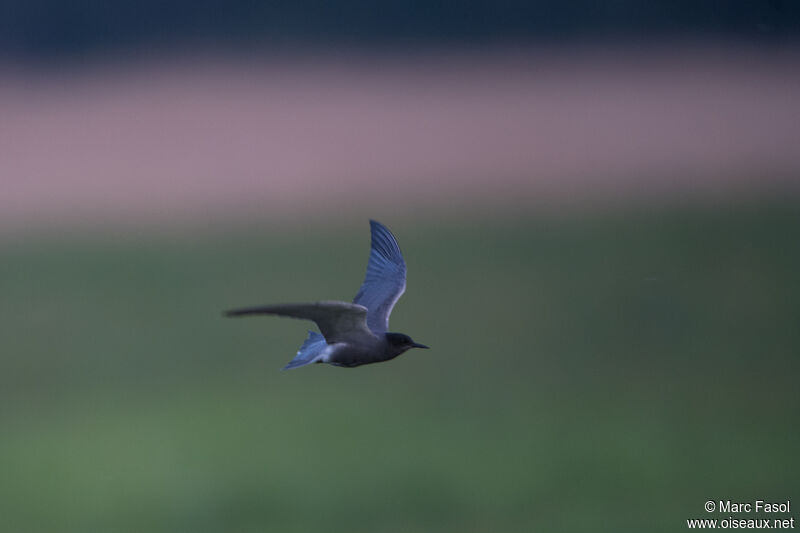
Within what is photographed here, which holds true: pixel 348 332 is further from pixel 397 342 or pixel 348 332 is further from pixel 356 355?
pixel 397 342

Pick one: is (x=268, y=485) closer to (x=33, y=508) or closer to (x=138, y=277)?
(x=33, y=508)

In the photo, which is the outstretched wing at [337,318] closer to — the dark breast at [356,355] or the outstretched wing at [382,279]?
Result: the dark breast at [356,355]

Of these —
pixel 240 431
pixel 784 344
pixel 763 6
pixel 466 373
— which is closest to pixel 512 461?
pixel 466 373

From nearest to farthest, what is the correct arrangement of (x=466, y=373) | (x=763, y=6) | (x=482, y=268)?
(x=763, y=6), (x=466, y=373), (x=482, y=268)

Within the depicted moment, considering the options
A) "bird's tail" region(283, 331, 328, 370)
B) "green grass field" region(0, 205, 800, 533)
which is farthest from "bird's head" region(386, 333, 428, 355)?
"green grass field" region(0, 205, 800, 533)

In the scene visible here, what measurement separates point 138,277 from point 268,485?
6.07 m

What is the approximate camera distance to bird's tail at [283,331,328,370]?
4621 millimetres

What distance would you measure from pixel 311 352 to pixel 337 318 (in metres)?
0.25

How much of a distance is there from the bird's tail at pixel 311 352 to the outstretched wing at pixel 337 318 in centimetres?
7

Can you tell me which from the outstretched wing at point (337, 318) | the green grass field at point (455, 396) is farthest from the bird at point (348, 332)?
the green grass field at point (455, 396)

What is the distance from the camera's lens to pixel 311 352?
191 inches

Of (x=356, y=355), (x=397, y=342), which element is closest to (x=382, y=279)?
(x=397, y=342)

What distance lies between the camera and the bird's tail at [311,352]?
4.62 m

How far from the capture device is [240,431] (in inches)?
700
